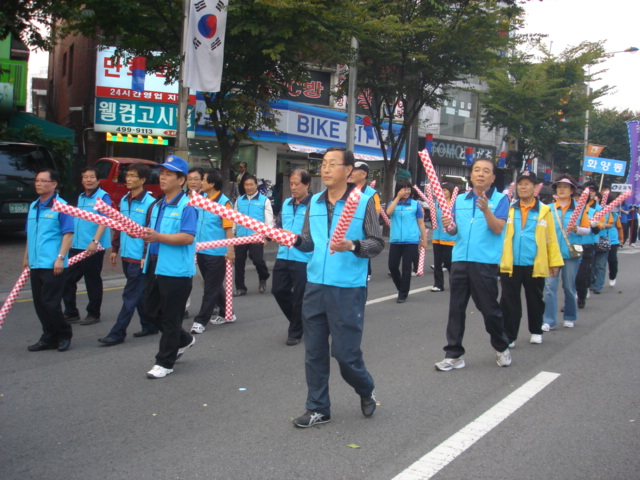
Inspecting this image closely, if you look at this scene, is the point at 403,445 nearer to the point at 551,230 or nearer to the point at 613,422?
the point at 613,422

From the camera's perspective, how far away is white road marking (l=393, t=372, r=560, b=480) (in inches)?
148

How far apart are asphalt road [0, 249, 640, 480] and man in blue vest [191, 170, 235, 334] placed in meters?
0.34

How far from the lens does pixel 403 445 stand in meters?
4.12

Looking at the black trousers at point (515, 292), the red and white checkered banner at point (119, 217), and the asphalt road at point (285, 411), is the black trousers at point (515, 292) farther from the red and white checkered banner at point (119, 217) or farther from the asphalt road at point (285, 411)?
the red and white checkered banner at point (119, 217)

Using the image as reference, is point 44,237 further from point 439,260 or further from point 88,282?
point 439,260

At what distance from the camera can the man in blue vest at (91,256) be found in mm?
7395

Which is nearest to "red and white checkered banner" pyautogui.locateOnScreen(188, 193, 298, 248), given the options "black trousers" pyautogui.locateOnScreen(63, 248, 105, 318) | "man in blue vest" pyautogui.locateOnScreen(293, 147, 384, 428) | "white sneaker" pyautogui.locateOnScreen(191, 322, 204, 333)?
"man in blue vest" pyautogui.locateOnScreen(293, 147, 384, 428)

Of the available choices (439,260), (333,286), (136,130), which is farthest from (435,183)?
(136,130)

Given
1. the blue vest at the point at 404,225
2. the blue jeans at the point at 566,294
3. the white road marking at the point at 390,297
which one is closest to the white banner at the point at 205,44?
the blue vest at the point at 404,225

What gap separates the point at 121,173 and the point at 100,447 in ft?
43.5

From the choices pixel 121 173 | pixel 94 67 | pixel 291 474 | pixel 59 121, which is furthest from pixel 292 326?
pixel 59 121

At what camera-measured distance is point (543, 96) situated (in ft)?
82.9

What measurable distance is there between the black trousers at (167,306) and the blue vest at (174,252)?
0.06m

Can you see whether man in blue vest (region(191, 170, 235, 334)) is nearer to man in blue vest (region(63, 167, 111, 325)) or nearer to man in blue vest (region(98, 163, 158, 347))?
man in blue vest (region(98, 163, 158, 347))
